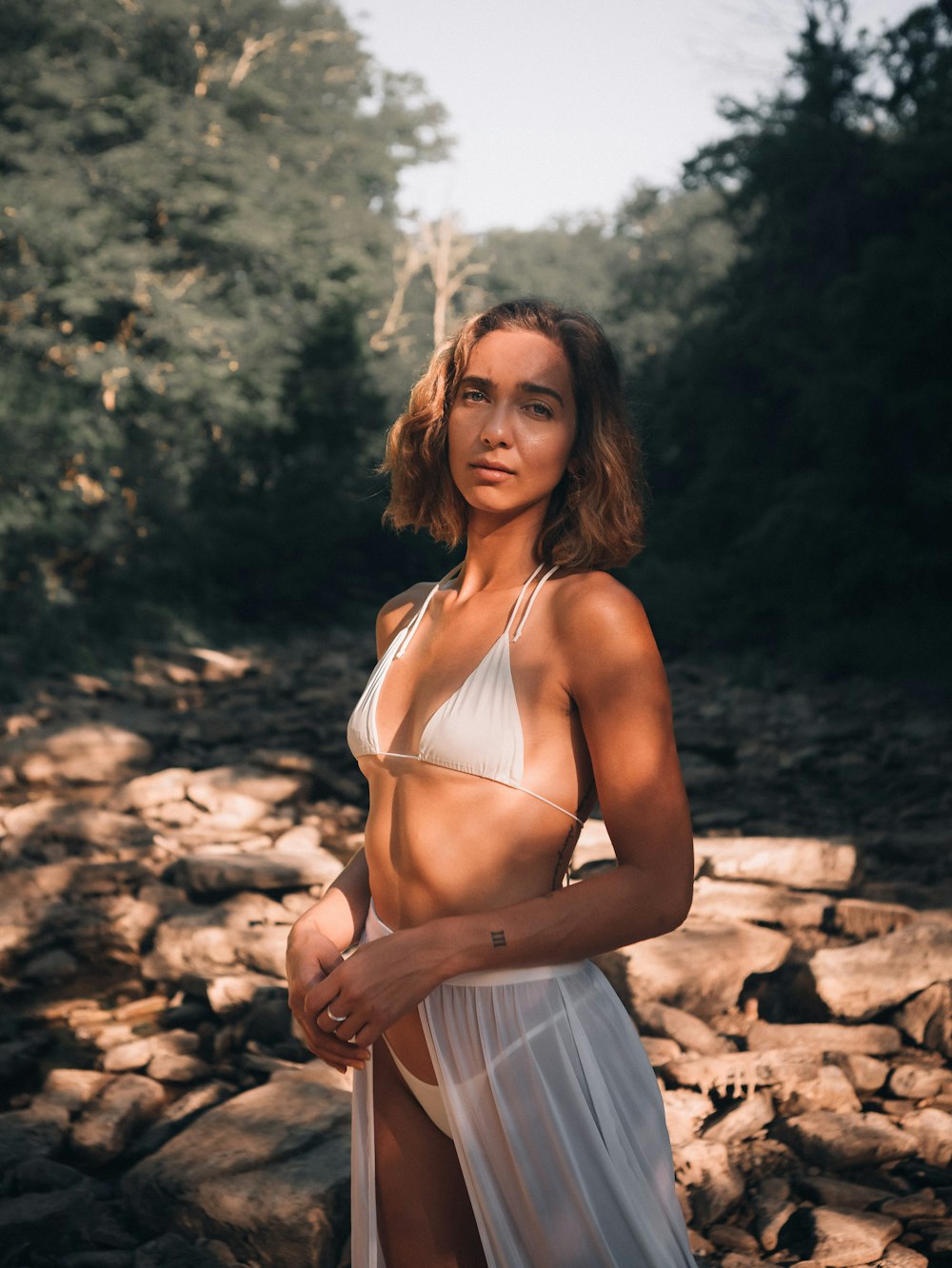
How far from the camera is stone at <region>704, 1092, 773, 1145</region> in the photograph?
3041mm

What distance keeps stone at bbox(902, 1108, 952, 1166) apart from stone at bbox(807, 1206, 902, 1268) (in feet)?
1.17

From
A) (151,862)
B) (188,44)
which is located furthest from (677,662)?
(188,44)

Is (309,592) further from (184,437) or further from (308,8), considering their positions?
(308,8)

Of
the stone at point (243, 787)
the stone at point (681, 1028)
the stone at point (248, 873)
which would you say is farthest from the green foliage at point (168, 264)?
the stone at point (681, 1028)

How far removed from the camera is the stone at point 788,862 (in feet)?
16.5

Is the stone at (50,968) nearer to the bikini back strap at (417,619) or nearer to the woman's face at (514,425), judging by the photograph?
the bikini back strap at (417,619)

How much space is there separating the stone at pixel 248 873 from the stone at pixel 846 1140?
2455mm

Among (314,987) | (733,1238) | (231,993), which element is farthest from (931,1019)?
(314,987)

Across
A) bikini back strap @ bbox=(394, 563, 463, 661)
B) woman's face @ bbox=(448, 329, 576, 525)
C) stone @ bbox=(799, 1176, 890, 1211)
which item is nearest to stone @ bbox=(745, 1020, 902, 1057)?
stone @ bbox=(799, 1176, 890, 1211)

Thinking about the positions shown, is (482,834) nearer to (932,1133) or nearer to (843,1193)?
(843,1193)

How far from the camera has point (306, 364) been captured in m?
18.6

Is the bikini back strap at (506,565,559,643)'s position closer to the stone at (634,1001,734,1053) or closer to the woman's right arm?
the woman's right arm

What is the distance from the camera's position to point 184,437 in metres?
16.8

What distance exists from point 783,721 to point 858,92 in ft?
30.3
